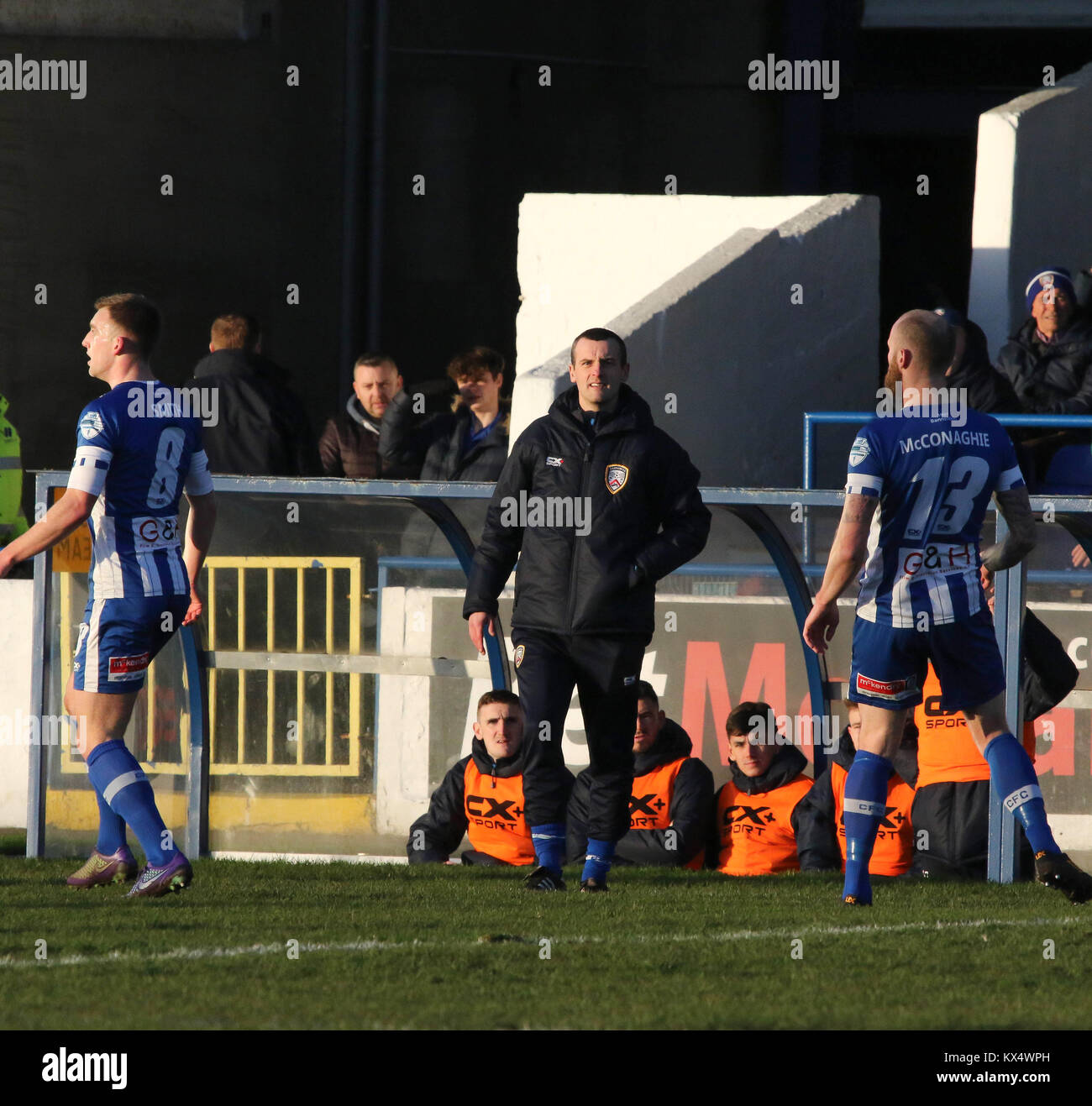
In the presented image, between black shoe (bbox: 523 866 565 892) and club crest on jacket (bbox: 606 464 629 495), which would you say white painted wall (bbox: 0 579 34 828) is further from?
club crest on jacket (bbox: 606 464 629 495)

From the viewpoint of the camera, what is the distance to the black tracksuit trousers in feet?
23.4

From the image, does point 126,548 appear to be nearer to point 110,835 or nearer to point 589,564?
point 110,835

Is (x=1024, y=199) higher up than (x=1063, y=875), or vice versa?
(x=1024, y=199)

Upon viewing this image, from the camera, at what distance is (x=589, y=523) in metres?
7.12

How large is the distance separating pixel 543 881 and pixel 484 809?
4.77ft

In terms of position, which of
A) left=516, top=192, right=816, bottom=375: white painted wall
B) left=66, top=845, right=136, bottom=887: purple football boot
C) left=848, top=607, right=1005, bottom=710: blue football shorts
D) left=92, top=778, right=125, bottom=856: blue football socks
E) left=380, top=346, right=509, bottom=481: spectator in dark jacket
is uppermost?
left=516, top=192, right=816, bottom=375: white painted wall

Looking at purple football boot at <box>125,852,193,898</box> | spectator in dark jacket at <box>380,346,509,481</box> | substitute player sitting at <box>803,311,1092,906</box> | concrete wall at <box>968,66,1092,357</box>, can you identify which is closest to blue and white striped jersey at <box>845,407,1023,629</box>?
substitute player sitting at <box>803,311,1092,906</box>

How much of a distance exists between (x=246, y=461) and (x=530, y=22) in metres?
7.08

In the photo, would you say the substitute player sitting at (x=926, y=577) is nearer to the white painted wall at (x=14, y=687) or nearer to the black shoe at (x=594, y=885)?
the black shoe at (x=594, y=885)

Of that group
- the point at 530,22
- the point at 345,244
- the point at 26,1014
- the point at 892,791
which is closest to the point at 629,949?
the point at 26,1014

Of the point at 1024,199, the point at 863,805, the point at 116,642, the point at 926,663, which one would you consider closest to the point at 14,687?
the point at 116,642

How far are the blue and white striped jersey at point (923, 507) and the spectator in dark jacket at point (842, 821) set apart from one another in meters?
1.72

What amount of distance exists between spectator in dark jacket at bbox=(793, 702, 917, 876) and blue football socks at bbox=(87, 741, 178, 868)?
2.78m

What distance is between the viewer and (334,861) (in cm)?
865
